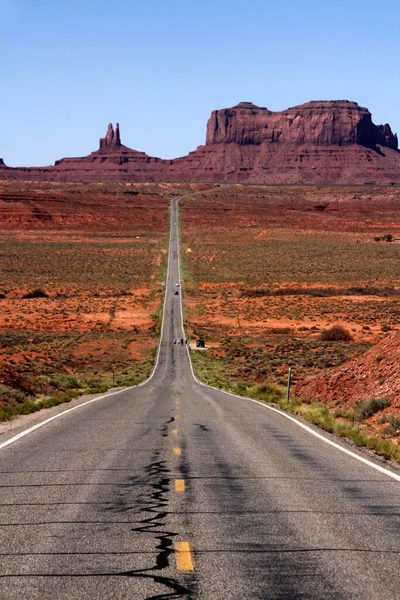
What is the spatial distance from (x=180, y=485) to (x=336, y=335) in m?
46.1

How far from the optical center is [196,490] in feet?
31.6

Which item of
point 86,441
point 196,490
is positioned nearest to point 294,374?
point 86,441

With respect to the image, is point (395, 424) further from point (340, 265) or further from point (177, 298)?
point (340, 265)

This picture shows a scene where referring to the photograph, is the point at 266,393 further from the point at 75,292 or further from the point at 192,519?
the point at 75,292

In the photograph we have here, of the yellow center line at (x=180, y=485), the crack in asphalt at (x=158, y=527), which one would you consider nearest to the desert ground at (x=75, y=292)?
the crack in asphalt at (x=158, y=527)

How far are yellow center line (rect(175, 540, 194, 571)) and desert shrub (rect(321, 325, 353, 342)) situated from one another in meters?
48.5

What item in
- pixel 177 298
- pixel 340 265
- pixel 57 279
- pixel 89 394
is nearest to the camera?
pixel 89 394

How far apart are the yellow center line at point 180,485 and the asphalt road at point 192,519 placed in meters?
0.03

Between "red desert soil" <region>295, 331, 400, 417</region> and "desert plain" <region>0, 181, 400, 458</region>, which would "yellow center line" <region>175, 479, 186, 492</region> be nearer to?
"desert plain" <region>0, 181, 400, 458</region>

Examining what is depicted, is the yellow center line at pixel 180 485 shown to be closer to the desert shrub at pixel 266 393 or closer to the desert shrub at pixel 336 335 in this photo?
the desert shrub at pixel 266 393

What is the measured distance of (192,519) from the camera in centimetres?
809

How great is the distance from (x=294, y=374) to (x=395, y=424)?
2406cm

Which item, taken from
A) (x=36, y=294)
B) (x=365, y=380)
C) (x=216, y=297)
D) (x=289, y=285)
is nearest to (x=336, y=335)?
(x=216, y=297)

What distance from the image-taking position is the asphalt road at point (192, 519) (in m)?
6.04
